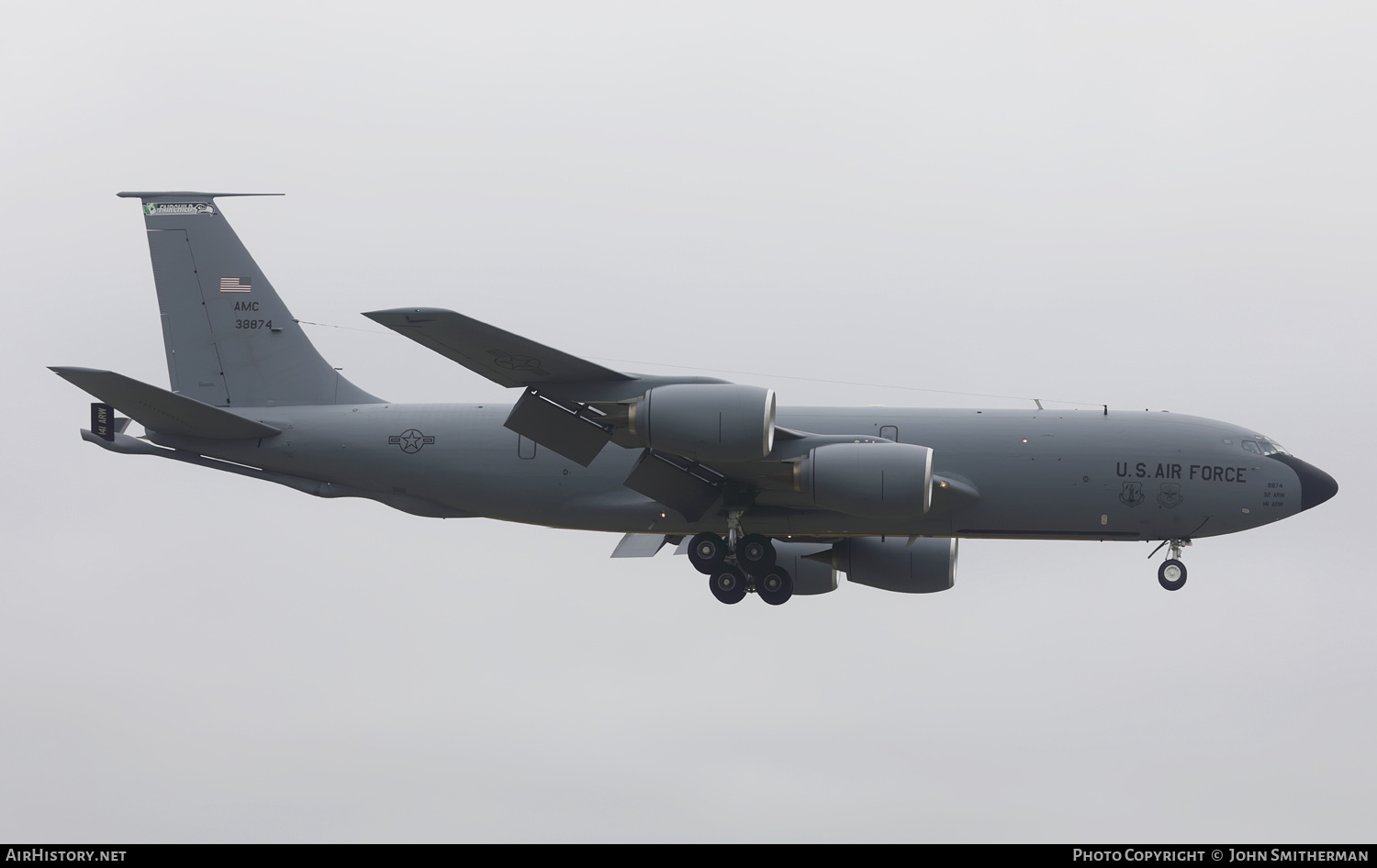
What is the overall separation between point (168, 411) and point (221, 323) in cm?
401

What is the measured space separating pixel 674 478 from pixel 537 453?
3.45 metres

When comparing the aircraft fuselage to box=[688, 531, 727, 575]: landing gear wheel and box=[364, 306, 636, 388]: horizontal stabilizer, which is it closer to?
box=[688, 531, 727, 575]: landing gear wheel

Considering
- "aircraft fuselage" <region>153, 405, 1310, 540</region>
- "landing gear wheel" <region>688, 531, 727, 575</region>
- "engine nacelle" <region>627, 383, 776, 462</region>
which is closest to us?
"engine nacelle" <region>627, 383, 776, 462</region>

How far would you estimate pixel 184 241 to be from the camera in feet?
130

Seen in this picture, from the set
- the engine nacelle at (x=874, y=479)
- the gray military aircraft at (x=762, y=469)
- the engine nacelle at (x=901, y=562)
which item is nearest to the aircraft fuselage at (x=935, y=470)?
the gray military aircraft at (x=762, y=469)

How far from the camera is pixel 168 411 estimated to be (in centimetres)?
3588

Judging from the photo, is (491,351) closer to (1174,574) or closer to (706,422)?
(706,422)

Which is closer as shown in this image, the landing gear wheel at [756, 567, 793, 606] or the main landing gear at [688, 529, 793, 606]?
the main landing gear at [688, 529, 793, 606]

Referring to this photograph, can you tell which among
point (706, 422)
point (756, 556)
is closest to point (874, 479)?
point (706, 422)

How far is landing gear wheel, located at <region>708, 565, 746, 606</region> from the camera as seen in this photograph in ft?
120

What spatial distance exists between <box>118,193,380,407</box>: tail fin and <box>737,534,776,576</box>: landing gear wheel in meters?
9.68

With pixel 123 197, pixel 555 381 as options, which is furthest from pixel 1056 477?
pixel 123 197

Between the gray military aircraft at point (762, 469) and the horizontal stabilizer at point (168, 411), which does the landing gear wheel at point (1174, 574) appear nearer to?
the gray military aircraft at point (762, 469)

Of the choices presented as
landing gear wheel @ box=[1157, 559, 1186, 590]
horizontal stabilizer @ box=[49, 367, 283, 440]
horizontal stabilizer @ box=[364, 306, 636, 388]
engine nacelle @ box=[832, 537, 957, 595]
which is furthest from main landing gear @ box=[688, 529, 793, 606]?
horizontal stabilizer @ box=[49, 367, 283, 440]
